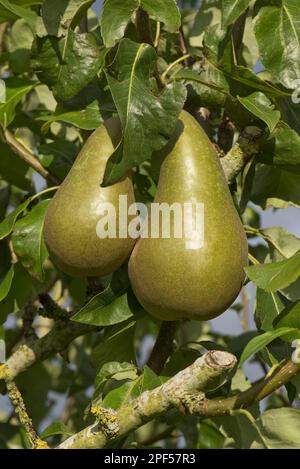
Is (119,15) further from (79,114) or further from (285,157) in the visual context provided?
(285,157)

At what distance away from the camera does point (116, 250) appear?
1.89 meters

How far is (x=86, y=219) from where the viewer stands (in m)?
1.87

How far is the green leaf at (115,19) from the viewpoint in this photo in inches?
75.1

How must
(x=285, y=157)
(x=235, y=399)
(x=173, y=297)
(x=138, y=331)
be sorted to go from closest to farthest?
(x=235, y=399), (x=173, y=297), (x=285, y=157), (x=138, y=331)

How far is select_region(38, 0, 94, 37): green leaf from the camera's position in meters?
2.16

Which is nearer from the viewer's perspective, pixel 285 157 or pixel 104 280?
pixel 285 157

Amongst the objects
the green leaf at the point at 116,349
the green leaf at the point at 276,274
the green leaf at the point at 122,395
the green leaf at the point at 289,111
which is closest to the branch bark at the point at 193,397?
the green leaf at the point at 276,274

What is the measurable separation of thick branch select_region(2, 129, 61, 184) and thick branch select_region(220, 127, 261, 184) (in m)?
0.46

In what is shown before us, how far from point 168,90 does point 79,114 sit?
0.34m

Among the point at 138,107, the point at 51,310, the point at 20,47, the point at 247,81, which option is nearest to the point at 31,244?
the point at 51,310

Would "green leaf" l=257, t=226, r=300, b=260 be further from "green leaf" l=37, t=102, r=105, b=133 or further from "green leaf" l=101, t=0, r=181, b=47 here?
"green leaf" l=101, t=0, r=181, b=47

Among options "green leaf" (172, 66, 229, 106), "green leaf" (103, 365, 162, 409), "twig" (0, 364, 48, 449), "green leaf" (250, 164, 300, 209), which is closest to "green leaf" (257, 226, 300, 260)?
"green leaf" (250, 164, 300, 209)

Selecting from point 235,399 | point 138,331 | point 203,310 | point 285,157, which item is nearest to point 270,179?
point 285,157

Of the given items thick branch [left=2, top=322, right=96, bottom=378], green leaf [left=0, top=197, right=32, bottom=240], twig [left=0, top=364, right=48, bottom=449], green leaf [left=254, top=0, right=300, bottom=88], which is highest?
green leaf [left=254, top=0, right=300, bottom=88]
